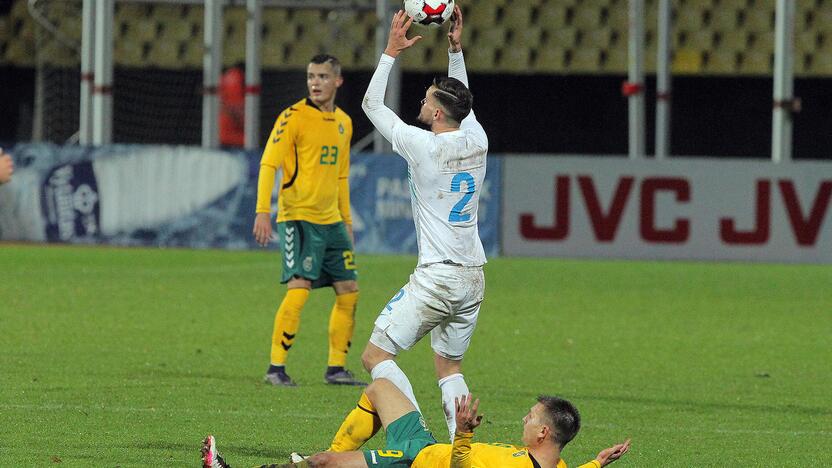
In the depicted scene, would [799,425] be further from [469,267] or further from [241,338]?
[241,338]

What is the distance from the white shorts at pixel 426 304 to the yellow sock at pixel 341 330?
115 inches

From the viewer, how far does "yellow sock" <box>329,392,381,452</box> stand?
6711mm

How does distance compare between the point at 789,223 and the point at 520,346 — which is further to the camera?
the point at 789,223

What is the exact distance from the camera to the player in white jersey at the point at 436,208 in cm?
703

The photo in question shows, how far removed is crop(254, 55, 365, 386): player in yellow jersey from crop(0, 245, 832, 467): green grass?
1.40ft

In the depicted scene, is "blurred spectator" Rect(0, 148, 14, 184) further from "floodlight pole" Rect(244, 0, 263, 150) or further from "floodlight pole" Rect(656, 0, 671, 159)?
"floodlight pole" Rect(656, 0, 671, 159)

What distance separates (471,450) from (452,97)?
1831 mm

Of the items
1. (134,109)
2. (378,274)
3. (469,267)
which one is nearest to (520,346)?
(469,267)

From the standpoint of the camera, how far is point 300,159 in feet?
33.4

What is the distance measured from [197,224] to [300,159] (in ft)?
39.7

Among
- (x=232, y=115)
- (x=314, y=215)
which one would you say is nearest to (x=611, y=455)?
(x=314, y=215)

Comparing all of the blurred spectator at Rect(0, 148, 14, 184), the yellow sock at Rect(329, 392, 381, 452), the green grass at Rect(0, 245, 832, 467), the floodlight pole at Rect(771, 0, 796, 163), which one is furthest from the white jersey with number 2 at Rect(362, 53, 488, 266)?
the floodlight pole at Rect(771, 0, 796, 163)

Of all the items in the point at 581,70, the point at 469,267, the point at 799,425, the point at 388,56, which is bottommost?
the point at 799,425

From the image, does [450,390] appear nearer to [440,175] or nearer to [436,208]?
[436,208]
